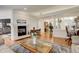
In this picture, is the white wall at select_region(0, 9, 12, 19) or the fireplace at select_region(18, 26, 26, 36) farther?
the fireplace at select_region(18, 26, 26, 36)

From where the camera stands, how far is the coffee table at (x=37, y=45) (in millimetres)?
2229

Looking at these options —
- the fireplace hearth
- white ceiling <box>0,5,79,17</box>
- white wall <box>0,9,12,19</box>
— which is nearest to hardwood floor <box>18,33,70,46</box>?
the fireplace hearth

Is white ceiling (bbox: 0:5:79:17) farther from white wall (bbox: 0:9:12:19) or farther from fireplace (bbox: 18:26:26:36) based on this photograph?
fireplace (bbox: 18:26:26:36)

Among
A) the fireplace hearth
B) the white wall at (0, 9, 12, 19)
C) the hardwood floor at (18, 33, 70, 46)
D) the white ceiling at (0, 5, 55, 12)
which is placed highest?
the white ceiling at (0, 5, 55, 12)

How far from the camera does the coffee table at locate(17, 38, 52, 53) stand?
2.23m

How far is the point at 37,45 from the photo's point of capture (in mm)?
2258

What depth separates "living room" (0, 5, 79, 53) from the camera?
7.18 ft

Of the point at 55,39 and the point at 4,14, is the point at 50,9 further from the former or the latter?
the point at 4,14

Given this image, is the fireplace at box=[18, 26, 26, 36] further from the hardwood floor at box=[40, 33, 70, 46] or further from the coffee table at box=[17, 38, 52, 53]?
the hardwood floor at box=[40, 33, 70, 46]

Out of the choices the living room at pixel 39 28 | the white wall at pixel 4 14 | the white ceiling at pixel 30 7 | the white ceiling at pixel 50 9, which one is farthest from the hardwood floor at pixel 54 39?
the white wall at pixel 4 14

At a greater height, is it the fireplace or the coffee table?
the fireplace

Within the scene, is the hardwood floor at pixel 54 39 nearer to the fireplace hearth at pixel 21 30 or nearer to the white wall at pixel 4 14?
the fireplace hearth at pixel 21 30

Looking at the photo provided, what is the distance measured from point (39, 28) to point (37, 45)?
401 millimetres
